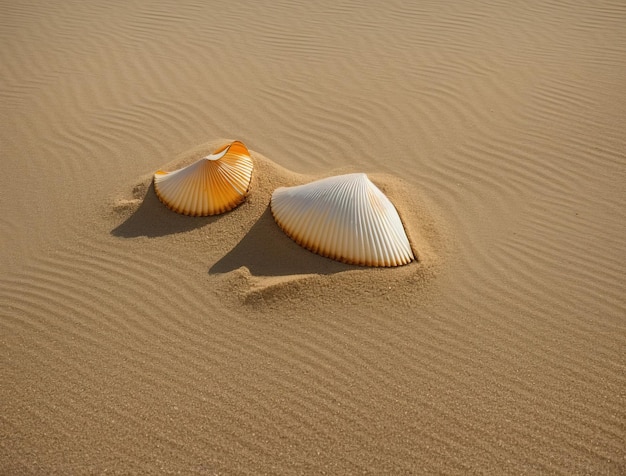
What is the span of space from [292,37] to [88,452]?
6.24 meters

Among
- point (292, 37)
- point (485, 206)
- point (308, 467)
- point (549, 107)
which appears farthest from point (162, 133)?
point (549, 107)

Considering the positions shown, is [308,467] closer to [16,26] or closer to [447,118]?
[447,118]

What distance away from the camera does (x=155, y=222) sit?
12.8 ft

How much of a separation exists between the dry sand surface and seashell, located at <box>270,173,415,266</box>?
11 centimetres

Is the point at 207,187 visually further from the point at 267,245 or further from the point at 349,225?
the point at 349,225

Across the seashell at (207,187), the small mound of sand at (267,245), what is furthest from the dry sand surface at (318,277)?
the seashell at (207,187)

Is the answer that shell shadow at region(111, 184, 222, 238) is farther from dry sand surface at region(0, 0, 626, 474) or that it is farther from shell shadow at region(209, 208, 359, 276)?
shell shadow at region(209, 208, 359, 276)

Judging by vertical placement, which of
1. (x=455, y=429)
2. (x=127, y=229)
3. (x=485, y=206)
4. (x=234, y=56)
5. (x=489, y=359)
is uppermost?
(x=234, y=56)

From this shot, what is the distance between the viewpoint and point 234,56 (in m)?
6.71

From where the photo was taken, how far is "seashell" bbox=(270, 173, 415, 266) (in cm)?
339

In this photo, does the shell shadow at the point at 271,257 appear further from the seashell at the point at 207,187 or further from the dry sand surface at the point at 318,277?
the seashell at the point at 207,187

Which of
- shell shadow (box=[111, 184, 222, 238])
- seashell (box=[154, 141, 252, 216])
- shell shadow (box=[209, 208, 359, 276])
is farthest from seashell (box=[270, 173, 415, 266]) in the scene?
shell shadow (box=[111, 184, 222, 238])

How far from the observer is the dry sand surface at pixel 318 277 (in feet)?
8.54

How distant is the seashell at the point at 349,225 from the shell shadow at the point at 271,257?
0.06 metres
